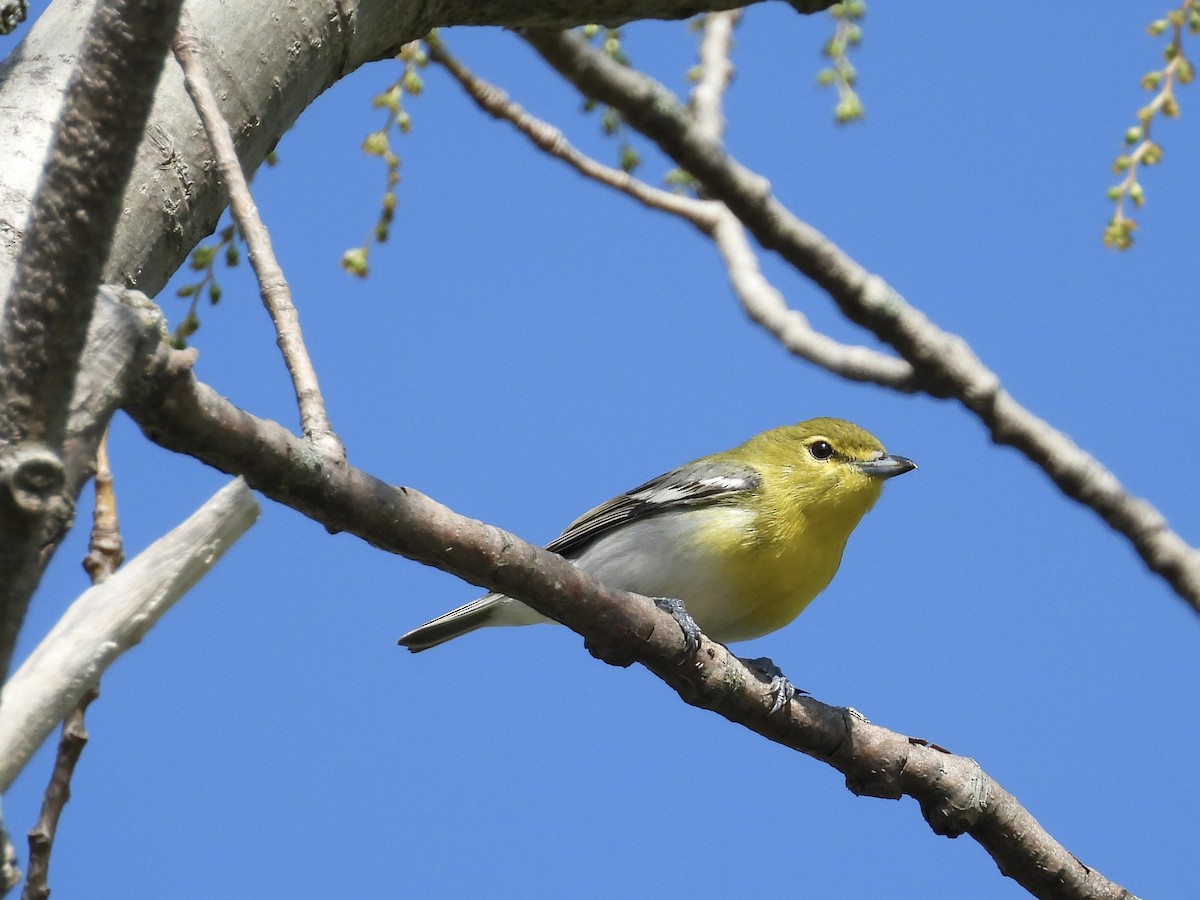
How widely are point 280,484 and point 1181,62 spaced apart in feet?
13.3

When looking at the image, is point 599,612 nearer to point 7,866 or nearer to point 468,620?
point 7,866

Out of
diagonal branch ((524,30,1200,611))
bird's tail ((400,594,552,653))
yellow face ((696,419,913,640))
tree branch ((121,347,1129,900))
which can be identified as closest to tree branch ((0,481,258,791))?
tree branch ((121,347,1129,900))

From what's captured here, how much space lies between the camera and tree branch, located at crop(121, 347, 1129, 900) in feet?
7.69

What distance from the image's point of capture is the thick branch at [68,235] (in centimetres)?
153

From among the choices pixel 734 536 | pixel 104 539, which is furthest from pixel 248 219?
pixel 734 536

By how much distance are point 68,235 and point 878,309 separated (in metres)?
3.76

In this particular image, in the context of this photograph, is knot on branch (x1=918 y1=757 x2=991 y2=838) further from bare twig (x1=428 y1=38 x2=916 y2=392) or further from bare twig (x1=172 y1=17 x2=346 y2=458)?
bare twig (x1=172 y1=17 x2=346 y2=458)

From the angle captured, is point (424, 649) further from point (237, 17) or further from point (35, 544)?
point (35, 544)

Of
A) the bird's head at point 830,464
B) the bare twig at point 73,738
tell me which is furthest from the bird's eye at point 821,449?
the bare twig at point 73,738

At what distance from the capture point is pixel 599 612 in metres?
3.15

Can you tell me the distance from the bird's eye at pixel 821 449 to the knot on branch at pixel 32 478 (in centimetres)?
532

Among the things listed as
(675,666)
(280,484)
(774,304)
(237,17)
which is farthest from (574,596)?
(774,304)

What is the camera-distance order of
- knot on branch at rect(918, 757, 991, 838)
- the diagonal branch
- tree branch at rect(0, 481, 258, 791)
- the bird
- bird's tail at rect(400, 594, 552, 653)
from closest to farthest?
tree branch at rect(0, 481, 258, 791), knot on branch at rect(918, 757, 991, 838), the diagonal branch, the bird, bird's tail at rect(400, 594, 552, 653)

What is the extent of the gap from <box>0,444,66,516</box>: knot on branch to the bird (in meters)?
4.06
